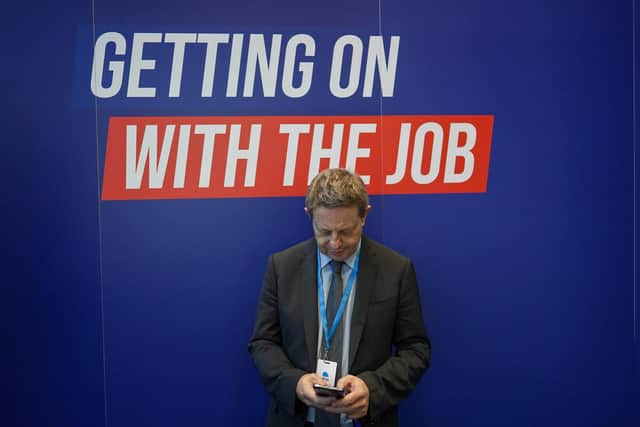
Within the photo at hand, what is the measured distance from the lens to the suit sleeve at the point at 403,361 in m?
2.00

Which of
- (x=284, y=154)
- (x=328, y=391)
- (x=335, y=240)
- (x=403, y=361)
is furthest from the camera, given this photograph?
(x=284, y=154)

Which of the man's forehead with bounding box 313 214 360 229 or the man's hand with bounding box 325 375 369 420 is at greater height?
the man's forehead with bounding box 313 214 360 229

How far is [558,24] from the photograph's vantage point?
285 cm

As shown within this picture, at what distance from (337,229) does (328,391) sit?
57 cm

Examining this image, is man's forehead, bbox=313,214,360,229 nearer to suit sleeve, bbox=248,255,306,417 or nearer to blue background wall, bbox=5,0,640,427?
suit sleeve, bbox=248,255,306,417

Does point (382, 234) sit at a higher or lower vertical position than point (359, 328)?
higher

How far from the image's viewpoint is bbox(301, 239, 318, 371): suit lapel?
6.86 ft

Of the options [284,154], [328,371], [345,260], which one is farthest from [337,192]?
[284,154]

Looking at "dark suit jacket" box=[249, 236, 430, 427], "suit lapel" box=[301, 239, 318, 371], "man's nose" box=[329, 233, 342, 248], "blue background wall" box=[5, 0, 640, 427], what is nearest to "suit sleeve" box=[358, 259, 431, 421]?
"dark suit jacket" box=[249, 236, 430, 427]

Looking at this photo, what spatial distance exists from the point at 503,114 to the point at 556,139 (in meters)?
0.32

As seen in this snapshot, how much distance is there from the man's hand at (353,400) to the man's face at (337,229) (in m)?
0.47

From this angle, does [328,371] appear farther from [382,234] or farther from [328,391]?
[382,234]

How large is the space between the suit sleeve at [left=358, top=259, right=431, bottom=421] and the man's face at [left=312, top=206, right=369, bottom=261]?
0.29m

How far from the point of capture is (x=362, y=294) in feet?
6.98
